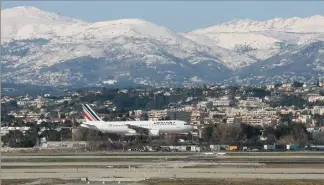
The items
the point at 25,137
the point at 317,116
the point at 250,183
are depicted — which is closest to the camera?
the point at 250,183

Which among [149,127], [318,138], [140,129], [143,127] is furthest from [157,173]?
[149,127]

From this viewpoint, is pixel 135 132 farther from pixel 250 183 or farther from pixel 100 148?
pixel 250 183

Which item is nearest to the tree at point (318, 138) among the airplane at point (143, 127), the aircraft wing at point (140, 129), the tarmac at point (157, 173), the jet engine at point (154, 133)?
the airplane at point (143, 127)

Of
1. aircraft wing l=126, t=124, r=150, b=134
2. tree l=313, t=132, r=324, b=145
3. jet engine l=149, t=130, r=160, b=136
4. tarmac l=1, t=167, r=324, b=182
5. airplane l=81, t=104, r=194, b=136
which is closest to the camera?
tarmac l=1, t=167, r=324, b=182

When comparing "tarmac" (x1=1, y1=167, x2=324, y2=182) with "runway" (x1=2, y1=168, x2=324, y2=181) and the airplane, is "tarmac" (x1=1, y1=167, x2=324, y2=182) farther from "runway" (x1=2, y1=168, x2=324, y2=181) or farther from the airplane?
the airplane

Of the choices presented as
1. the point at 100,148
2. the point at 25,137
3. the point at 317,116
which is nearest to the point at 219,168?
the point at 100,148

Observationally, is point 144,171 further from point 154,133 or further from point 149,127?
point 149,127

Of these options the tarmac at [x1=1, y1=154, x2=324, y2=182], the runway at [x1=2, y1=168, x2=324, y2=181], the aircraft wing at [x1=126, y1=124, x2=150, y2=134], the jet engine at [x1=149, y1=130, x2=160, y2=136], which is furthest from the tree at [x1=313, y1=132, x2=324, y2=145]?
the runway at [x1=2, y1=168, x2=324, y2=181]

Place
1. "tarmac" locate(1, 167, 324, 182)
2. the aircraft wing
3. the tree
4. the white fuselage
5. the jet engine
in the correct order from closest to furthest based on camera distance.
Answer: "tarmac" locate(1, 167, 324, 182) → the tree → the jet engine → the aircraft wing → the white fuselage

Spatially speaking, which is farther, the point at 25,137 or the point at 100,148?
the point at 25,137

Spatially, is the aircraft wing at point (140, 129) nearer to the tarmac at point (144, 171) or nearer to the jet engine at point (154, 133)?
the jet engine at point (154, 133)

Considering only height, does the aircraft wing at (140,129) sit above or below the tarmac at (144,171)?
above
